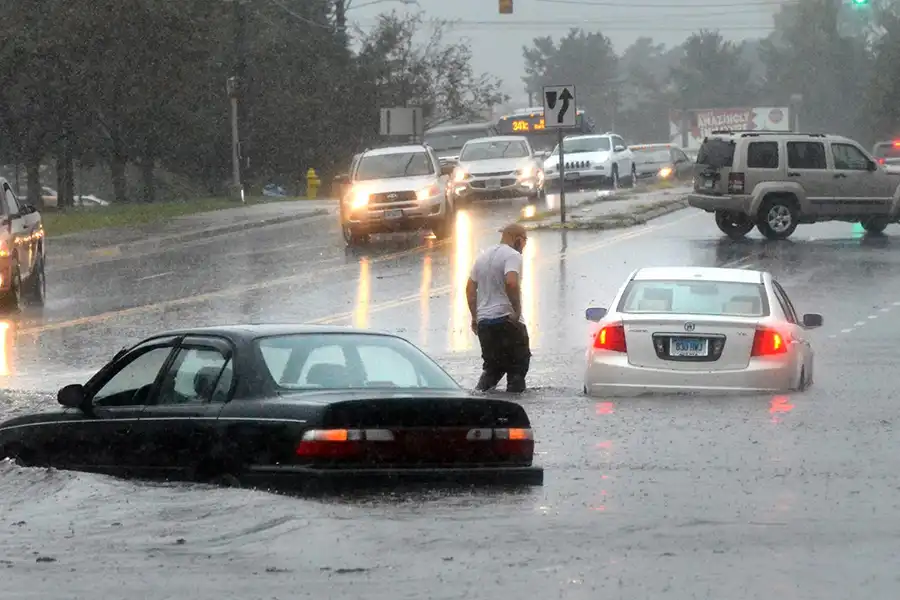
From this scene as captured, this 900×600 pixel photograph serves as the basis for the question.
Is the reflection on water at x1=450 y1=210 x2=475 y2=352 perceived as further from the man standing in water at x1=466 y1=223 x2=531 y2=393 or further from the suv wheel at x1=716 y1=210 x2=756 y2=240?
the suv wheel at x1=716 y1=210 x2=756 y2=240

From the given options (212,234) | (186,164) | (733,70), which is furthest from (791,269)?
(733,70)

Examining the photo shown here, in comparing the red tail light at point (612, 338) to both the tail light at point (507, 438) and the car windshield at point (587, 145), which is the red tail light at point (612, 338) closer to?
the tail light at point (507, 438)

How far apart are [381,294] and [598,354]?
12.1 meters

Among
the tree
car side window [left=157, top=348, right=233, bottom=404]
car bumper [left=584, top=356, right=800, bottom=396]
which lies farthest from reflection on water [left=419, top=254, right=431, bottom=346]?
the tree

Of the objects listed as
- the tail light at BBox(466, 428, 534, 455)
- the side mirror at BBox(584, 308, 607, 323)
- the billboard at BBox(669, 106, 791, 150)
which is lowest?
the billboard at BBox(669, 106, 791, 150)

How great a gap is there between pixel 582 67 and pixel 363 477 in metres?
176

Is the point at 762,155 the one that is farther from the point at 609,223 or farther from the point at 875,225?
the point at 609,223

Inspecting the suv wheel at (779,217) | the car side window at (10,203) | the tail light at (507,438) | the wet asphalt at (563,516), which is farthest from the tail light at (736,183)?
the tail light at (507,438)

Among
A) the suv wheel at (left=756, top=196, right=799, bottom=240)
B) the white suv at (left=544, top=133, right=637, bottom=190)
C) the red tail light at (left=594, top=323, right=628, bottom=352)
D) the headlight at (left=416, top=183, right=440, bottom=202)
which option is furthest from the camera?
the white suv at (left=544, top=133, right=637, bottom=190)

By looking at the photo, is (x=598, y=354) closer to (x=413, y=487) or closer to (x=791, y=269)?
(x=413, y=487)

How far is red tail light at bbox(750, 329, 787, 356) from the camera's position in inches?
646

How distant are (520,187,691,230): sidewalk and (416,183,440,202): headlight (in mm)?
2040

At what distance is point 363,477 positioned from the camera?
1009 cm

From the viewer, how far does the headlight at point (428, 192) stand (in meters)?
36.9
